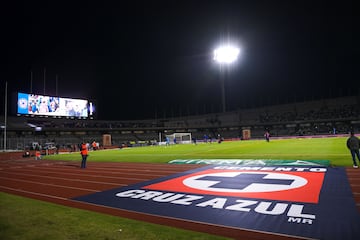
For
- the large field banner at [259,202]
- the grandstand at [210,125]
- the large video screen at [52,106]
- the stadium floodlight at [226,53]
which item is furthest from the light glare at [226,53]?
the large field banner at [259,202]

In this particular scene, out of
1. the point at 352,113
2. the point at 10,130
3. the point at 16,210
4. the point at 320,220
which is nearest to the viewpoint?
the point at 320,220

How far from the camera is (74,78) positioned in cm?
4794

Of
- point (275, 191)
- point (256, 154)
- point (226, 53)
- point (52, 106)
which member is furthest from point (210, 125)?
point (275, 191)

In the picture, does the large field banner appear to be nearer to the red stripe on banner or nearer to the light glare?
the red stripe on banner

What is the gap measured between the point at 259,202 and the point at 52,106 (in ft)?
173

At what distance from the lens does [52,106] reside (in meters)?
50.3

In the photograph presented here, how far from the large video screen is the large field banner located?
4572cm

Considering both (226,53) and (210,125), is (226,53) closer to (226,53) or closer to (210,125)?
(226,53)

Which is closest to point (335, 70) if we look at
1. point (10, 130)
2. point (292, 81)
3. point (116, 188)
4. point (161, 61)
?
point (292, 81)

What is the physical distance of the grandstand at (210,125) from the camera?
55.2m

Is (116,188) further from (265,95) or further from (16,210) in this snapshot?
(265,95)

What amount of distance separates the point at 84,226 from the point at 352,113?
223ft

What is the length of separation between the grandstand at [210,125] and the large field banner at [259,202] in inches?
1704

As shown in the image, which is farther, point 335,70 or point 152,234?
point 335,70
